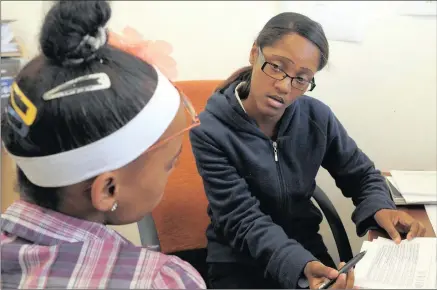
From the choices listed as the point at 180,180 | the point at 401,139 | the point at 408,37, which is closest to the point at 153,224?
the point at 180,180

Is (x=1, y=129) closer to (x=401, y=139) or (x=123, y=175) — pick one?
(x=123, y=175)

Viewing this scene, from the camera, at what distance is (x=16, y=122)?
0.55 metres

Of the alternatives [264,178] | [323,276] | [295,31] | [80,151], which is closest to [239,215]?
[264,178]

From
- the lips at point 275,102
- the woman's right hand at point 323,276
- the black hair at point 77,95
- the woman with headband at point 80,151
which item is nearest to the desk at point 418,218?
the woman's right hand at point 323,276

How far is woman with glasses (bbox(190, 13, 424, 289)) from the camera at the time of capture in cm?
85

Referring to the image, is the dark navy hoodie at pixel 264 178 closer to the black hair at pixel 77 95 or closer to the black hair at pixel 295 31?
the black hair at pixel 295 31

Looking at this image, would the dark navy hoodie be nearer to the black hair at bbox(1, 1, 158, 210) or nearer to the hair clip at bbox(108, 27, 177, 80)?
the hair clip at bbox(108, 27, 177, 80)

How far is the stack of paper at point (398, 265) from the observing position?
735mm

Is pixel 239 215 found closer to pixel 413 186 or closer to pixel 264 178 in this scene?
pixel 264 178

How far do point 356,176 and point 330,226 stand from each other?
0.38 ft

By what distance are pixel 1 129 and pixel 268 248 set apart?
482mm

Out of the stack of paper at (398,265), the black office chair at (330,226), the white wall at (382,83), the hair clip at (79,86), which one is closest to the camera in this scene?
the hair clip at (79,86)

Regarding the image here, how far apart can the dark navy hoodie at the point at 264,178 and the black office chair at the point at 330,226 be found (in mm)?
33

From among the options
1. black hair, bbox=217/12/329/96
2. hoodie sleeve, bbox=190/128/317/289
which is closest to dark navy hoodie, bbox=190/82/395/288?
hoodie sleeve, bbox=190/128/317/289
